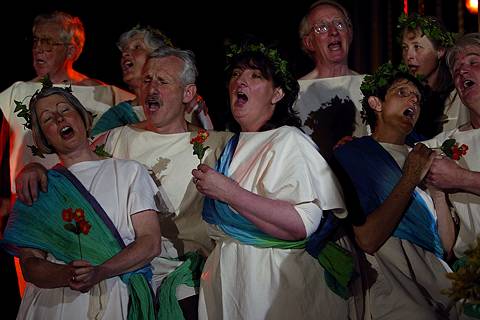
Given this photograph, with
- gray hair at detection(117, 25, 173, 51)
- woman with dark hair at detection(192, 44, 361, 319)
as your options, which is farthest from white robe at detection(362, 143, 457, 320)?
gray hair at detection(117, 25, 173, 51)

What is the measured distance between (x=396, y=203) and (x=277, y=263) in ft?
1.91

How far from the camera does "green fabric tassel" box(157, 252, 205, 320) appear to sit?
13.7ft

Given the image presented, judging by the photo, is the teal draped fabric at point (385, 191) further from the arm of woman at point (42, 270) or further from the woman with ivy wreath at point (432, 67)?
the arm of woman at point (42, 270)

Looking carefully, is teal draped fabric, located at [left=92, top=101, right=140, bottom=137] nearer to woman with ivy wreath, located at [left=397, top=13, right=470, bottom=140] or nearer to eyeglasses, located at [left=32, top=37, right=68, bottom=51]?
eyeglasses, located at [left=32, top=37, right=68, bottom=51]

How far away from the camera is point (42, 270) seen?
395 cm

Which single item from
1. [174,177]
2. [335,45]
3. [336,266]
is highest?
[335,45]

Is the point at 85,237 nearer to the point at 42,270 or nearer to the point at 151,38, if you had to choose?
the point at 42,270

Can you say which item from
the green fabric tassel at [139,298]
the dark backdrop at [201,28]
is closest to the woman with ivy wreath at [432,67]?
the dark backdrop at [201,28]

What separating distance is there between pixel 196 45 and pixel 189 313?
102 inches

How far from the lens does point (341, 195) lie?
401 centimetres

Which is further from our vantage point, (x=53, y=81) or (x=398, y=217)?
(x=53, y=81)

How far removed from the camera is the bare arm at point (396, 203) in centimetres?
410

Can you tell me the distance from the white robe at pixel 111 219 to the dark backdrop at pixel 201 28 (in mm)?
2288

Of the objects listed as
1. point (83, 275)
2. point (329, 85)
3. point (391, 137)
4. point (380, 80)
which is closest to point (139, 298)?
point (83, 275)
